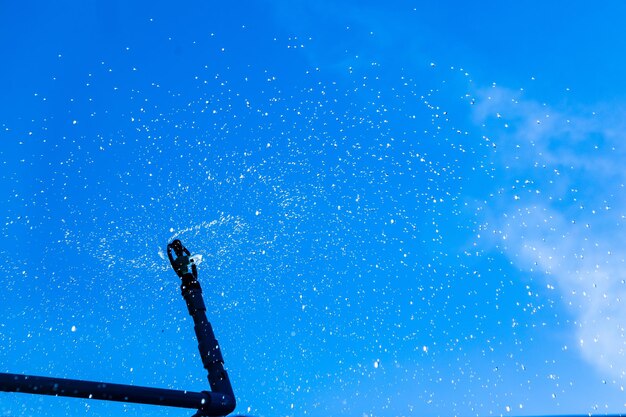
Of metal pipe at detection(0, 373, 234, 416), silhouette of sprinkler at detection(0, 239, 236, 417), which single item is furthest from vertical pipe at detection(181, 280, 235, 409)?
metal pipe at detection(0, 373, 234, 416)

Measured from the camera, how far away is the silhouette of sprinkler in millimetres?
3723

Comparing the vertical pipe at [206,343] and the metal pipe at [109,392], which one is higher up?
the vertical pipe at [206,343]

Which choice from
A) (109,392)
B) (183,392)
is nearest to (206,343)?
(183,392)

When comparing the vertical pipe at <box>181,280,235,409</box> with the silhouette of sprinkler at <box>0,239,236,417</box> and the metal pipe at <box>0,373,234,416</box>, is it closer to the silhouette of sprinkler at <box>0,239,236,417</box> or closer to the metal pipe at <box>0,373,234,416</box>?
the silhouette of sprinkler at <box>0,239,236,417</box>

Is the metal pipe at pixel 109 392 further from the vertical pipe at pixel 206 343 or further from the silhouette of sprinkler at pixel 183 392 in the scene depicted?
the vertical pipe at pixel 206 343

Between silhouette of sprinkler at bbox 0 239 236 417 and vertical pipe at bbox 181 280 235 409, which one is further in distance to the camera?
vertical pipe at bbox 181 280 235 409

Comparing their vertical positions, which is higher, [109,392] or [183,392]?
[183,392]

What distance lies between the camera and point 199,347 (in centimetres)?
542

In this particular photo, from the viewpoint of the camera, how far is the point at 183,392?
453cm

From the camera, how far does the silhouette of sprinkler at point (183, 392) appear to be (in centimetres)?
372

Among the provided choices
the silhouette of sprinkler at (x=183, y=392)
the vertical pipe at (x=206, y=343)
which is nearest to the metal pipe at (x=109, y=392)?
the silhouette of sprinkler at (x=183, y=392)

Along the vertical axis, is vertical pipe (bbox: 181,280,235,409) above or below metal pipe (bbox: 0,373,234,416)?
above

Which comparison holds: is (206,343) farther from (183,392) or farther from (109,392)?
(109,392)

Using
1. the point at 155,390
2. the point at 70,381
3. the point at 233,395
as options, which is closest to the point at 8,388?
the point at 70,381
